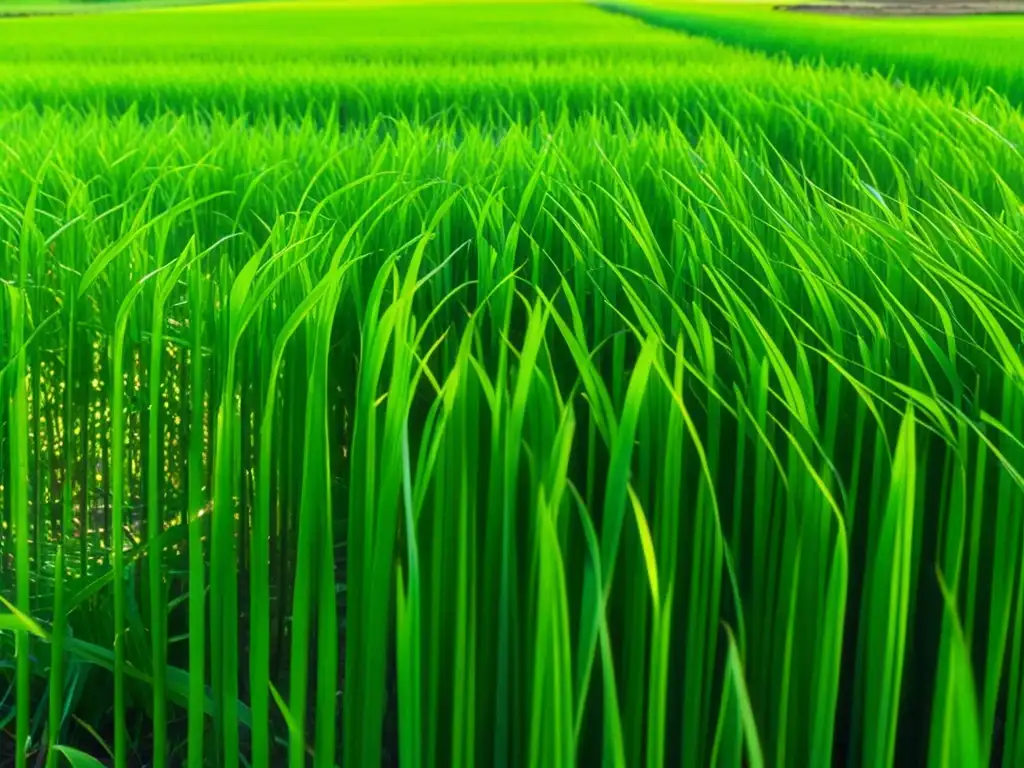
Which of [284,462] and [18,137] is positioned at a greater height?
[18,137]

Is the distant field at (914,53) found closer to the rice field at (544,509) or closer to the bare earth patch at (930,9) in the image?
the rice field at (544,509)

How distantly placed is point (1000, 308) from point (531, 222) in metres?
0.44

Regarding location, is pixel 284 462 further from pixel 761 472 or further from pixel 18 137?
pixel 18 137

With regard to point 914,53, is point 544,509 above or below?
below

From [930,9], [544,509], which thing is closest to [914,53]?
[544,509]

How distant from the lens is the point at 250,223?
985 mm

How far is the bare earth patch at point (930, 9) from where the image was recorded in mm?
14591

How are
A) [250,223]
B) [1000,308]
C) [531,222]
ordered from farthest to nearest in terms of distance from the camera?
[250,223]
[531,222]
[1000,308]

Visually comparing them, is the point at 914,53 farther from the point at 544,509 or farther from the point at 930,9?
the point at 930,9

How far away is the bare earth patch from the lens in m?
14.6

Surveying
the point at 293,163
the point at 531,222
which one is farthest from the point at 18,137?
the point at 531,222

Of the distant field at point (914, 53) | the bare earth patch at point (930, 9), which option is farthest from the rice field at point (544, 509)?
the bare earth patch at point (930, 9)

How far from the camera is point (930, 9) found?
15.7 m

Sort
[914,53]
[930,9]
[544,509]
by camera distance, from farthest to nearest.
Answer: [930,9], [914,53], [544,509]
